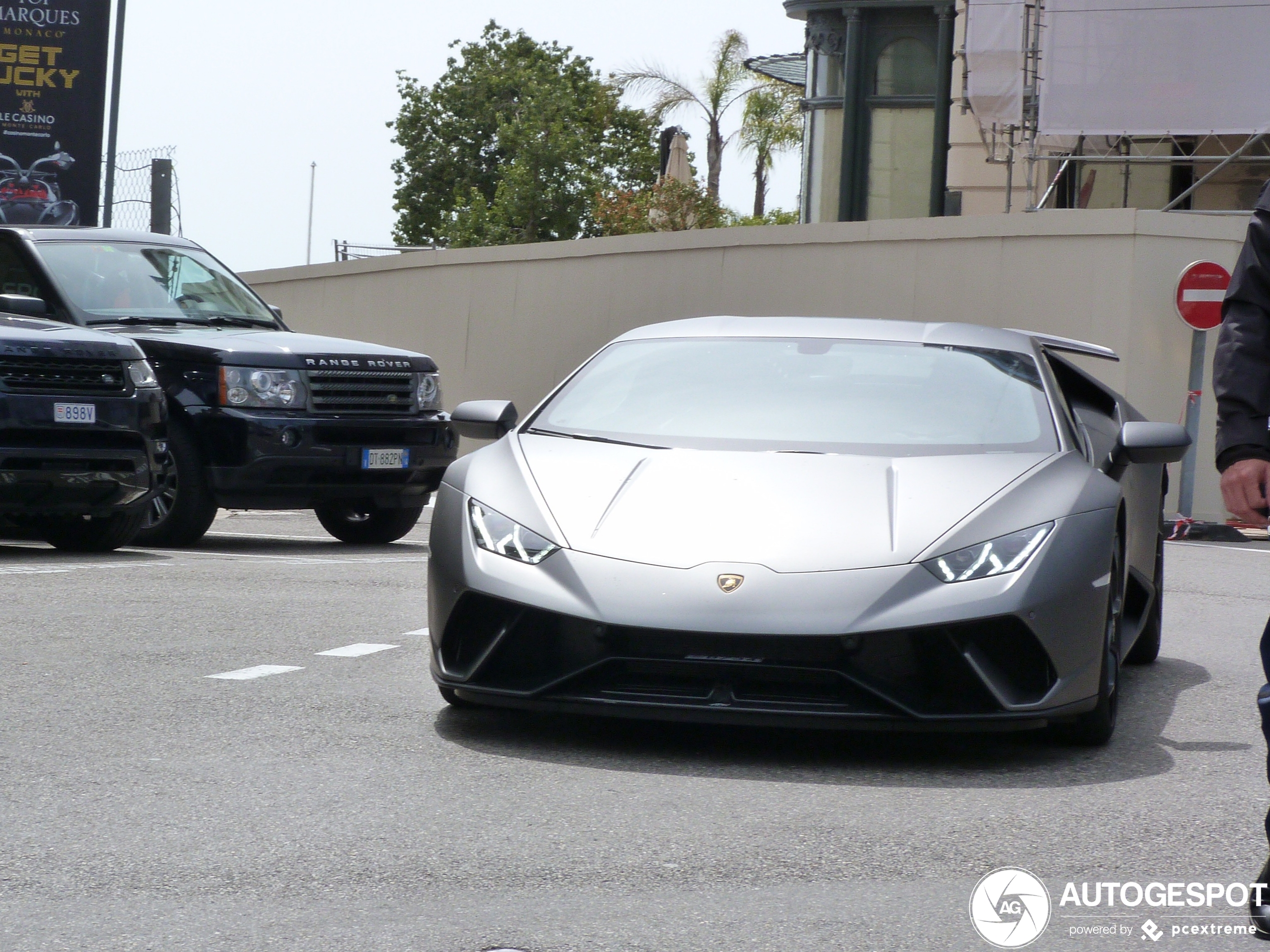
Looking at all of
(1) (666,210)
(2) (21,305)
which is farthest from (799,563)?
(1) (666,210)

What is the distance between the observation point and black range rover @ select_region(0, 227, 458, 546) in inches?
456

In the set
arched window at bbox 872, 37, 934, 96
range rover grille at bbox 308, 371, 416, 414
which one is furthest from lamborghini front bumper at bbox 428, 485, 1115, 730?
arched window at bbox 872, 37, 934, 96

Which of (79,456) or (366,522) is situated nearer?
(79,456)

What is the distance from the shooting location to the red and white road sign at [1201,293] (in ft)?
58.8

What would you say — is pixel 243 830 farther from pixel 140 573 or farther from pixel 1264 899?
pixel 140 573

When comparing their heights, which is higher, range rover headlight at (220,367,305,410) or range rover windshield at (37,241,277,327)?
range rover windshield at (37,241,277,327)

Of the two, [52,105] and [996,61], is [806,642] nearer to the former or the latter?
[52,105]

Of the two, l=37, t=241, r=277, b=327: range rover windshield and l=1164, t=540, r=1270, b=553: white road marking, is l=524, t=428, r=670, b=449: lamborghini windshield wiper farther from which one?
l=1164, t=540, r=1270, b=553: white road marking

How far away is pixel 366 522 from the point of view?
13180mm

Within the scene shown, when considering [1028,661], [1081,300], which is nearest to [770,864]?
[1028,661]

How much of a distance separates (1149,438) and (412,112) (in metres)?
58.0

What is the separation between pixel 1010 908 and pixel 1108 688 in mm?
1855

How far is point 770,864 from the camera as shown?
13.4ft

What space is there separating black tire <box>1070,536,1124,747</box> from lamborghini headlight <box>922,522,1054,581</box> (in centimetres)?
36
